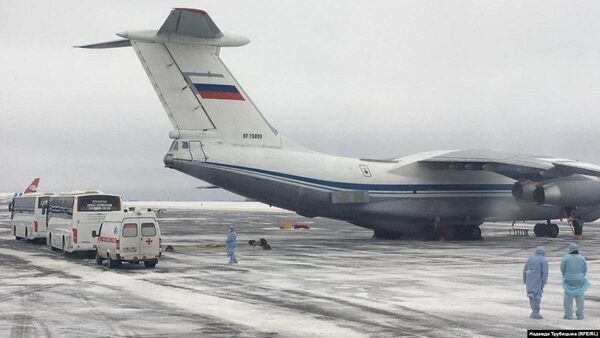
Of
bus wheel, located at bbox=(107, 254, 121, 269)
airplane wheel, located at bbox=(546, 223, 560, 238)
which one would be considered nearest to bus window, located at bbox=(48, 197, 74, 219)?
bus wheel, located at bbox=(107, 254, 121, 269)

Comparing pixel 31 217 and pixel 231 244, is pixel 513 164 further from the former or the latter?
pixel 31 217

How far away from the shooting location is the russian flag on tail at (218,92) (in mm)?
30703

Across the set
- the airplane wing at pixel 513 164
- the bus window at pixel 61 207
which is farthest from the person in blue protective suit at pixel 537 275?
the bus window at pixel 61 207

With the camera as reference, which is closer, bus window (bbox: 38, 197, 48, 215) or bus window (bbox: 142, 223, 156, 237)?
bus window (bbox: 142, 223, 156, 237)

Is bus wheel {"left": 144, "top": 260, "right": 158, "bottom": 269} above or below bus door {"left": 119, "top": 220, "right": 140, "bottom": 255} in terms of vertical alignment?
below

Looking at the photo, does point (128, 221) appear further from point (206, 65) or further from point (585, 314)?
point (585, 314)

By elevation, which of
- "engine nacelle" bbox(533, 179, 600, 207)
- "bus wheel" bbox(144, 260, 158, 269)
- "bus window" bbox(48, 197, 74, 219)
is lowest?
"bus wheel" bbox(144, 260, 158, 269)

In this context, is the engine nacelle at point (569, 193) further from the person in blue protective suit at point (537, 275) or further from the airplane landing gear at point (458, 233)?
the person in blue protective suit at point (537, 275)

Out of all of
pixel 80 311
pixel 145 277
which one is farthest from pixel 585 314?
pixel 145 277

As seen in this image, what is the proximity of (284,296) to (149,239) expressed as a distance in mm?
8328

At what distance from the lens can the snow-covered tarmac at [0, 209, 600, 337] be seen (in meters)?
12.8

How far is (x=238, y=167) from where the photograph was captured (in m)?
31.1

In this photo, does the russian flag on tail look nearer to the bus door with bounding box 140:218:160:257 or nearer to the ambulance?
the ambulance

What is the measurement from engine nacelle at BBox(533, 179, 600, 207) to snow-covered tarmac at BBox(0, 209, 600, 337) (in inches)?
253
